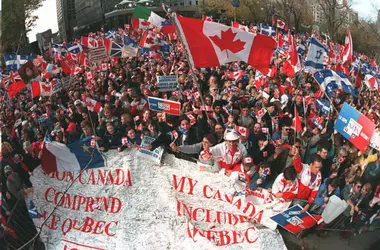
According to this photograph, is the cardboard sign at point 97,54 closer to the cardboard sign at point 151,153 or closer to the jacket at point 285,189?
the cardboard sign at point 151,153

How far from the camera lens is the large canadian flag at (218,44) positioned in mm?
6965

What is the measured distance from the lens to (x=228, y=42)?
23.1 ft

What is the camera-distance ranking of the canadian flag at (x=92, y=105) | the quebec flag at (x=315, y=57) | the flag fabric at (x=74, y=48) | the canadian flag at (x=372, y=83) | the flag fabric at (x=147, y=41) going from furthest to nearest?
the flag fabric at (x=74, y=48) → the flag fabric at (x=147, y=41) → the canadian flag at (x=372, y=83) → the quebec flag at (x=315, y=57) → the canadian flag at (x=92, y=105)

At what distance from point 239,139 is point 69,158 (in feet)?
9.62

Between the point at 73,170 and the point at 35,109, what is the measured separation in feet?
20.0

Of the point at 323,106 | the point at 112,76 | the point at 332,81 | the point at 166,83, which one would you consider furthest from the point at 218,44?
the point at 112,76

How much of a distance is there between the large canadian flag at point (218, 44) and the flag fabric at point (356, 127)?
1763 mm

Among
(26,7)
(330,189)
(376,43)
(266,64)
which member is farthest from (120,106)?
(376,43)

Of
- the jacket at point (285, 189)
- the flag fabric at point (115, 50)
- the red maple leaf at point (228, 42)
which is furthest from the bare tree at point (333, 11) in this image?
the jacket at point (285, 189)

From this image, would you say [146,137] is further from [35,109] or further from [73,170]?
[35,109]

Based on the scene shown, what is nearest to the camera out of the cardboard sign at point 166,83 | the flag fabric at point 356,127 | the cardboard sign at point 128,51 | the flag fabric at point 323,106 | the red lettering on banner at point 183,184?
the flag fabric at point 356,127

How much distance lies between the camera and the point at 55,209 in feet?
18.1

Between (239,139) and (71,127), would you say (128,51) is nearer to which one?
(71,127)

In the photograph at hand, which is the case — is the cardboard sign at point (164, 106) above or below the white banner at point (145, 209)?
above
